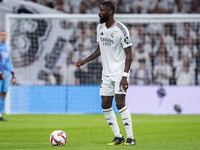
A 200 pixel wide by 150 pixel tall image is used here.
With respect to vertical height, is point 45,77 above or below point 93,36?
below

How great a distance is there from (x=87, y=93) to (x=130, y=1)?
6328mm

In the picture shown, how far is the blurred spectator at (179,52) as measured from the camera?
1521cm

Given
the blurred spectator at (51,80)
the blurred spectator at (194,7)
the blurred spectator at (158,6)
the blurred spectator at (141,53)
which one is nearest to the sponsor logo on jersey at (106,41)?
the blurred spectator at (141,53)

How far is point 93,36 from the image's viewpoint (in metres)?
15.7

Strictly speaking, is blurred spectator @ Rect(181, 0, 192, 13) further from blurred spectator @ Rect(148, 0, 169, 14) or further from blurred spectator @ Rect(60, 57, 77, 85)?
blurred spectator @ Rect(60, 57, 77, 85)

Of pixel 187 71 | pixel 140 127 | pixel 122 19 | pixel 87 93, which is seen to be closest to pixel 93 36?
pixel 122 19

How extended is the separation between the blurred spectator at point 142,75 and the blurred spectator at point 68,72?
2.29 meters

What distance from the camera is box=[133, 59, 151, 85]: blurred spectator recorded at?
1501cm

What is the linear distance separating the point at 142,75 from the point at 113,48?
898 cm

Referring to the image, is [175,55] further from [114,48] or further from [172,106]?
[114,48]

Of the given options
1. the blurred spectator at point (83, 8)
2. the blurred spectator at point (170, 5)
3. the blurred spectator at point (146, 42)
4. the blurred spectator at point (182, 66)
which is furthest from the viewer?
the blurred spectator at point (170, 5)

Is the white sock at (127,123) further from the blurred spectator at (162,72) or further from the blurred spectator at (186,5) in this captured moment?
the blurred spectator at (186,5)

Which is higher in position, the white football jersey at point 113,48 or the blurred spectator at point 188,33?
the blurred spectator at point 188,33

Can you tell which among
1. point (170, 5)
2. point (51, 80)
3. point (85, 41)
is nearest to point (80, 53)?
point (85, 41)
